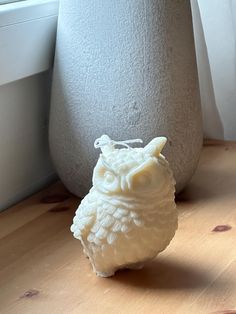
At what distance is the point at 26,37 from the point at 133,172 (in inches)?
14.8

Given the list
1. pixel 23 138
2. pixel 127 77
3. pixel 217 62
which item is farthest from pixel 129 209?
pixel 217 62

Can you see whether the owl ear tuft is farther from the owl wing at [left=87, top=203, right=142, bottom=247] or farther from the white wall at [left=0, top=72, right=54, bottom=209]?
the white wall at [left=0, top=72, right=54, bottom=209]

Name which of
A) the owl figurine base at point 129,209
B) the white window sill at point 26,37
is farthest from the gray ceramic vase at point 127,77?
the owl figurine base at point 129,209

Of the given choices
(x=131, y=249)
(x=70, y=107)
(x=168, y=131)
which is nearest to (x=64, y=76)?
(x=70, y=107)

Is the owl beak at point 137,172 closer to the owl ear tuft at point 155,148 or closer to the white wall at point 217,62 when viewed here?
the owl ear tuft at point 155,148

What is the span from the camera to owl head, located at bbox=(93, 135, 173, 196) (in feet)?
2.65

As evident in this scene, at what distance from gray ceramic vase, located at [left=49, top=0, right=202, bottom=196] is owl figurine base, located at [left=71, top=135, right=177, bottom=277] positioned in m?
0.20

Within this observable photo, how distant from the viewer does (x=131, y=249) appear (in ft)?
2.71

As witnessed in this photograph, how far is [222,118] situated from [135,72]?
419 millimetres

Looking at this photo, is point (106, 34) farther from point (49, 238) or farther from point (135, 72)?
point (49, 238)

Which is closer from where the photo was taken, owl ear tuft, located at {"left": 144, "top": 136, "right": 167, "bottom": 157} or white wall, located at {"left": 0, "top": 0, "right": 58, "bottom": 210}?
owl ear tuft, located at {"left": 144, "top": 136, "right": 167, "bottom": 157}

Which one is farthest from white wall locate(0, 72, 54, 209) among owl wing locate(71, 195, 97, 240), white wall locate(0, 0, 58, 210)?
owl wing locate(71, 195, 97, 240)

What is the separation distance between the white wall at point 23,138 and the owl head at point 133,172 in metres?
0.30

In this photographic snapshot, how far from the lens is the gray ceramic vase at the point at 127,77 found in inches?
40.1
